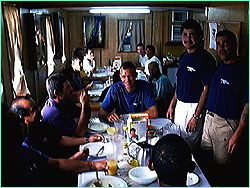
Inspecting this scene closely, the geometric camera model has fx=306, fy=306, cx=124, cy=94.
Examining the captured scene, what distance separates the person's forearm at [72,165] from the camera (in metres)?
2.04

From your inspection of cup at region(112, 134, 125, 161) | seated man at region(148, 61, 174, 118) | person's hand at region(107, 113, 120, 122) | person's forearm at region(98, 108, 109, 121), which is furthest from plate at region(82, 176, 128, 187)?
seated man at region(148, 61, 174, 118)

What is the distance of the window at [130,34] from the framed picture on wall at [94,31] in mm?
497

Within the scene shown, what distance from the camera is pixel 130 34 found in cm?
850

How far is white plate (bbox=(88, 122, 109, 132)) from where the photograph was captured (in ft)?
9.05

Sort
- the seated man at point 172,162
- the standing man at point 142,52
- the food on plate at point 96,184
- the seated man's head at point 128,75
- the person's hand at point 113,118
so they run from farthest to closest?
the standing man at point 142,52
the seated man's head at point 128,75
the person's hand at point 113,118
the food on plate at point 96,184
the seated man at point 172,162

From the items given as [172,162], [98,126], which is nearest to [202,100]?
[98,126]

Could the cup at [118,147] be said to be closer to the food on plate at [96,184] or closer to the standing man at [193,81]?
the food on plate at [96,184]

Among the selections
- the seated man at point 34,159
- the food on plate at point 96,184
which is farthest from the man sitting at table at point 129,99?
the food on plate at point 96,184

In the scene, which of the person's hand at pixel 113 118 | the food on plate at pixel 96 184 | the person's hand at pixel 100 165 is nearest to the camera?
the food on plate at pixel 96 184

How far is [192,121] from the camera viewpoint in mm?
3100

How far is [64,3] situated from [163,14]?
5.34 metres

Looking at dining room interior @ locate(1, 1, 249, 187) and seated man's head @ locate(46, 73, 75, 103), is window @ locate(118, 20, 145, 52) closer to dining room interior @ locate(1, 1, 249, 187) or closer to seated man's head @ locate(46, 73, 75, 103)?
dining room interior @ locate(1, 1, 249, 187)

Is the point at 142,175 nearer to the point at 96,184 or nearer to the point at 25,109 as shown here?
the point at 96,184

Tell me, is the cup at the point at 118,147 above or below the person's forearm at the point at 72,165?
above
